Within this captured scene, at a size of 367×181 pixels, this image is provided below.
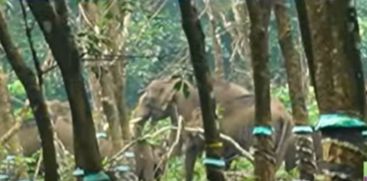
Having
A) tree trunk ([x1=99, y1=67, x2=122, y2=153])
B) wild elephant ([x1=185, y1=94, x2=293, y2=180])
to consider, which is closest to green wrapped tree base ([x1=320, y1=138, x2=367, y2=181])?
tree trunk ([x1=99, y1=67, x2=122, y2=153])

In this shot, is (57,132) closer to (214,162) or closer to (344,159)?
(214,162)

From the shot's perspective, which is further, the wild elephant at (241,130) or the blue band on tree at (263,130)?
the wild elephant at (241,130)

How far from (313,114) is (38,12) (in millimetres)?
6605

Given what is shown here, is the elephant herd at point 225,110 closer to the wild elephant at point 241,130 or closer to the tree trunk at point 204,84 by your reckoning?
the wild elephant at point 241,130

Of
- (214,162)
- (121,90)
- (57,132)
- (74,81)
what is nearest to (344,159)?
(74,81)

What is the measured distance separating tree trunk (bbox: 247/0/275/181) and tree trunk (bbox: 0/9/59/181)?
982 mm

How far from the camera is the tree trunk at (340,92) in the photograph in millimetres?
2012

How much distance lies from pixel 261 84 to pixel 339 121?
1964mm

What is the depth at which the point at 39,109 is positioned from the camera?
3330 mm

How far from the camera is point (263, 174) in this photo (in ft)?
13.3

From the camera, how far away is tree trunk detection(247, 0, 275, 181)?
12.9ft

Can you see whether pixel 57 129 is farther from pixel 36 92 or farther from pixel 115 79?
pixel 36 92

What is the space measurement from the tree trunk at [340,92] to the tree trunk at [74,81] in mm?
918

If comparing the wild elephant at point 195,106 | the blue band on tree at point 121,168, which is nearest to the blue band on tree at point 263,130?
the blue band on tree at point 121,168
